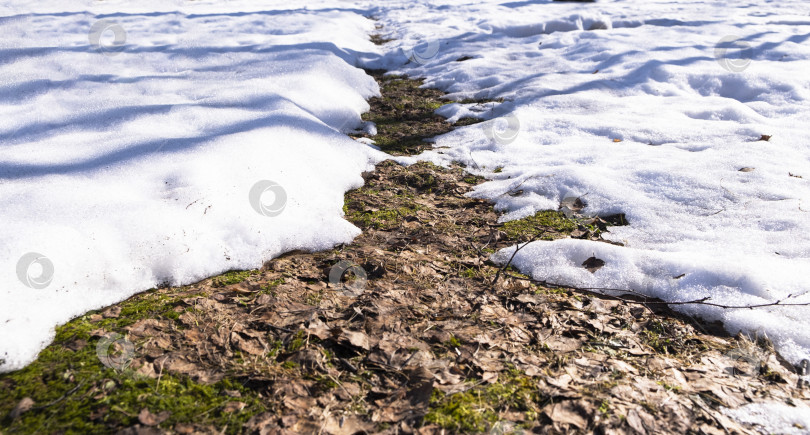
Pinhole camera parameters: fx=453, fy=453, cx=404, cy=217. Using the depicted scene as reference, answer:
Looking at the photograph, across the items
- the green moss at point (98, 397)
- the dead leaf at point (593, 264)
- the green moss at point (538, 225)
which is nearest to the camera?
the green moss at point (98, 397)

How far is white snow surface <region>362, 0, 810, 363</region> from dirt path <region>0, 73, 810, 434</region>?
0.35 meters

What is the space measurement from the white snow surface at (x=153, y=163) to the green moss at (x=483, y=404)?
139 centimetres

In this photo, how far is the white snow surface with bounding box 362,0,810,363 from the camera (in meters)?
2.54

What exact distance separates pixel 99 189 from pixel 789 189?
4.74 m

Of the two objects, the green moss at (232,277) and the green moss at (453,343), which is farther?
the green moss at (232,277)

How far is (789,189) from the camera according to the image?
11.0 ft

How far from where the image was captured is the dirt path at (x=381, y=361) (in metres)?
1.60

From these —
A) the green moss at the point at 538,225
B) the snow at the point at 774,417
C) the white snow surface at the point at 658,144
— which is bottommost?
the snow at the point at 774,417

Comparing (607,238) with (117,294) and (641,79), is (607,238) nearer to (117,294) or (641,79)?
(117,294)

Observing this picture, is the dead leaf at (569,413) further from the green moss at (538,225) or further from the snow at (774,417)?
the green moss at (538,225)

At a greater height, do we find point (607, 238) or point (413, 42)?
point (413, 42)

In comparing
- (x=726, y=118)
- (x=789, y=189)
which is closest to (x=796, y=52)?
(x=726, y=118)

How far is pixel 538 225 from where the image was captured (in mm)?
3223

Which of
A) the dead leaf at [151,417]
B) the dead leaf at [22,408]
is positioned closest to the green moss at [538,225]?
the dead leaf at [151,417]
